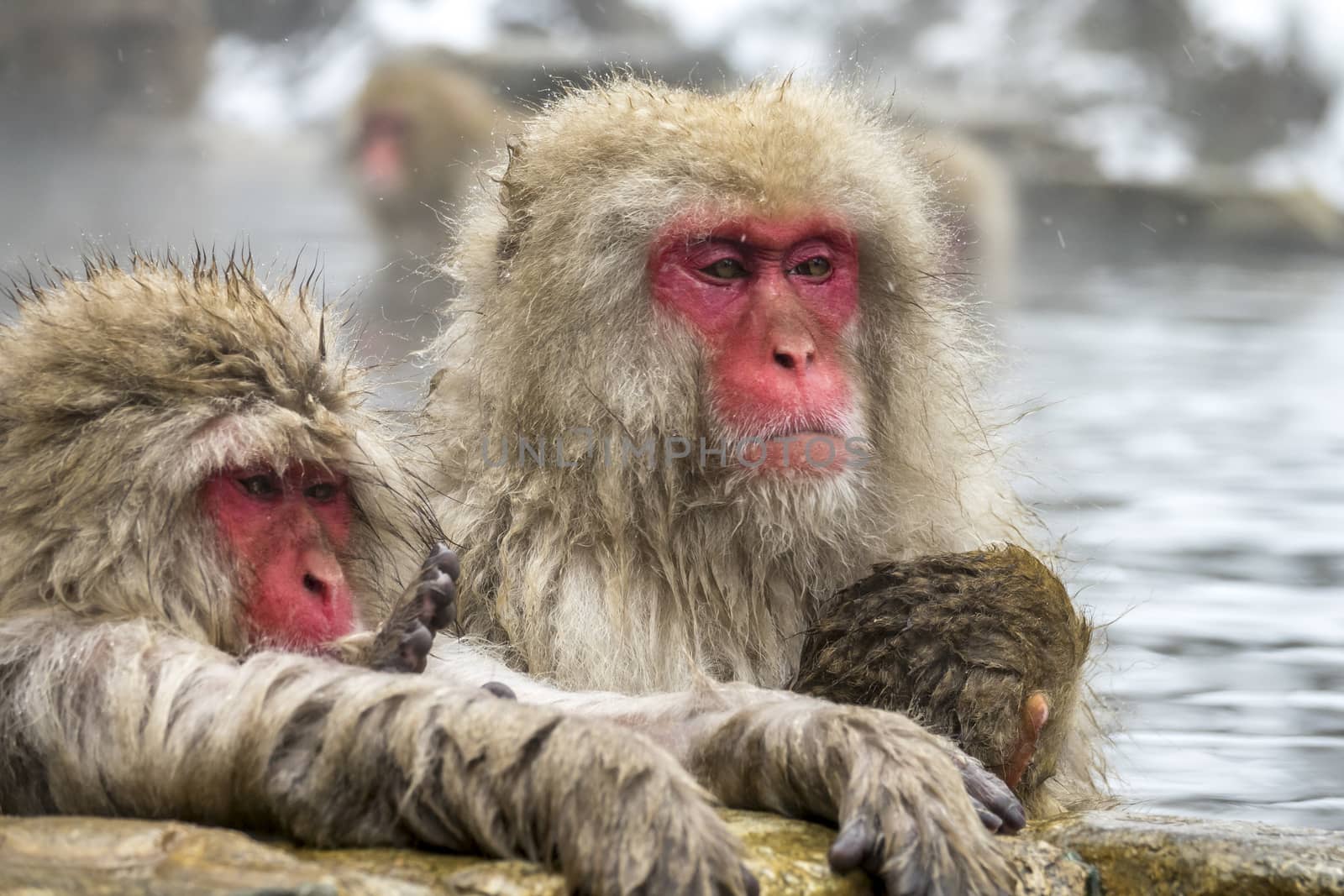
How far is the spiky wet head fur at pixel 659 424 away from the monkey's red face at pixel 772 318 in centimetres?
4

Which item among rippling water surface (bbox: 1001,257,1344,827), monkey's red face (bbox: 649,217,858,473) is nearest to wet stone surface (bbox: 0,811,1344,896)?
monkey's red face (bbox: 649,217,858,473)

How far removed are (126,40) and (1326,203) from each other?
1205 centimetres

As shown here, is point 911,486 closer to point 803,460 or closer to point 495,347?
point 803,460

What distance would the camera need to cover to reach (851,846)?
2.88m

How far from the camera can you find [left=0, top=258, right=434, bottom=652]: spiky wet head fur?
3152 millimetres

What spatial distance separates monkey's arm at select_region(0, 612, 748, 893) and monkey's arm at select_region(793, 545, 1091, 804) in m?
0.94

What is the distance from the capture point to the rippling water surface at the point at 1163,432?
5.46 meters

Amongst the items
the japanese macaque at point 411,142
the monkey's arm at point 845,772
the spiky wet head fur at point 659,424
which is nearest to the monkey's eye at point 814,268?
the spiky wet head fur at point 659,424

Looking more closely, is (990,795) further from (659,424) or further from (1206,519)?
(1206,519)

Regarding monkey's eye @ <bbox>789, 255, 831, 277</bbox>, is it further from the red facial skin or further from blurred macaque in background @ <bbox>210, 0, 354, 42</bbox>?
blurred macaque in background @ <bbox>210, 0, 354, 42</bbox>

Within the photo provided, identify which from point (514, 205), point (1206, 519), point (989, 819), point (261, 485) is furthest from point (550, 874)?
point (1206, 519)

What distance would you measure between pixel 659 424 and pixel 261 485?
991mm

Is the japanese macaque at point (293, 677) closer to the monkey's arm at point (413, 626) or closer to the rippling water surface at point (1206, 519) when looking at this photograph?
the monkey's arm at point (413, 626)

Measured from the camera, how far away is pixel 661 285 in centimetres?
402
